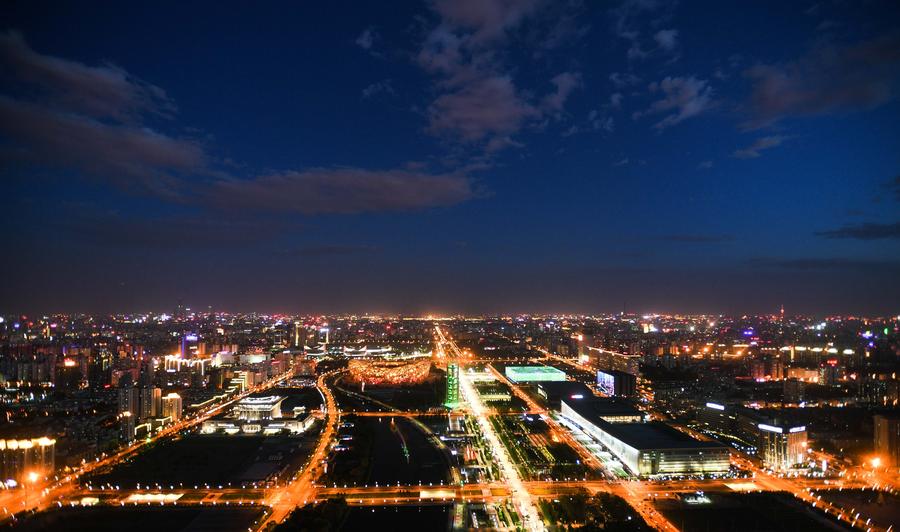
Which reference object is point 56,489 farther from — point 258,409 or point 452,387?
point 452,387

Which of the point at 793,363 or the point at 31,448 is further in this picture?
the point at 793,363

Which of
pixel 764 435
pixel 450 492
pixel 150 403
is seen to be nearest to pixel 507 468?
pixel 450 492

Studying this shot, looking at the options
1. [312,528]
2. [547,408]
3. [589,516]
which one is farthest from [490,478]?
[547,408]

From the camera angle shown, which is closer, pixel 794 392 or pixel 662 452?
pixel 662 452

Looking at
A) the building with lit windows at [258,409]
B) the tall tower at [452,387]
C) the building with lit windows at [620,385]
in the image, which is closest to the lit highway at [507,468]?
the tall tower at [452,387]

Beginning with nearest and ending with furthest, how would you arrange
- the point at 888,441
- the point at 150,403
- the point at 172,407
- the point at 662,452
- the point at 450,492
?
the point at 450,492, the point at 662,452, the point at 888,441, the point at 150,403, the point at 172,407

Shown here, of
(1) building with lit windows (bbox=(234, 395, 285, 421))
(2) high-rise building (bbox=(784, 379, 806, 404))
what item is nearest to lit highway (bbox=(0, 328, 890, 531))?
(1) building with lit windows (bbox=(234, 395, 285, 421))

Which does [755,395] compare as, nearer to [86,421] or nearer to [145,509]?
[145,509]

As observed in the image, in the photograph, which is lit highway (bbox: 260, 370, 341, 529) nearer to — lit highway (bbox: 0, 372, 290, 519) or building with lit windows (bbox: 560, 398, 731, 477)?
lit highway (bbox: 0, 372, 290, 519)
